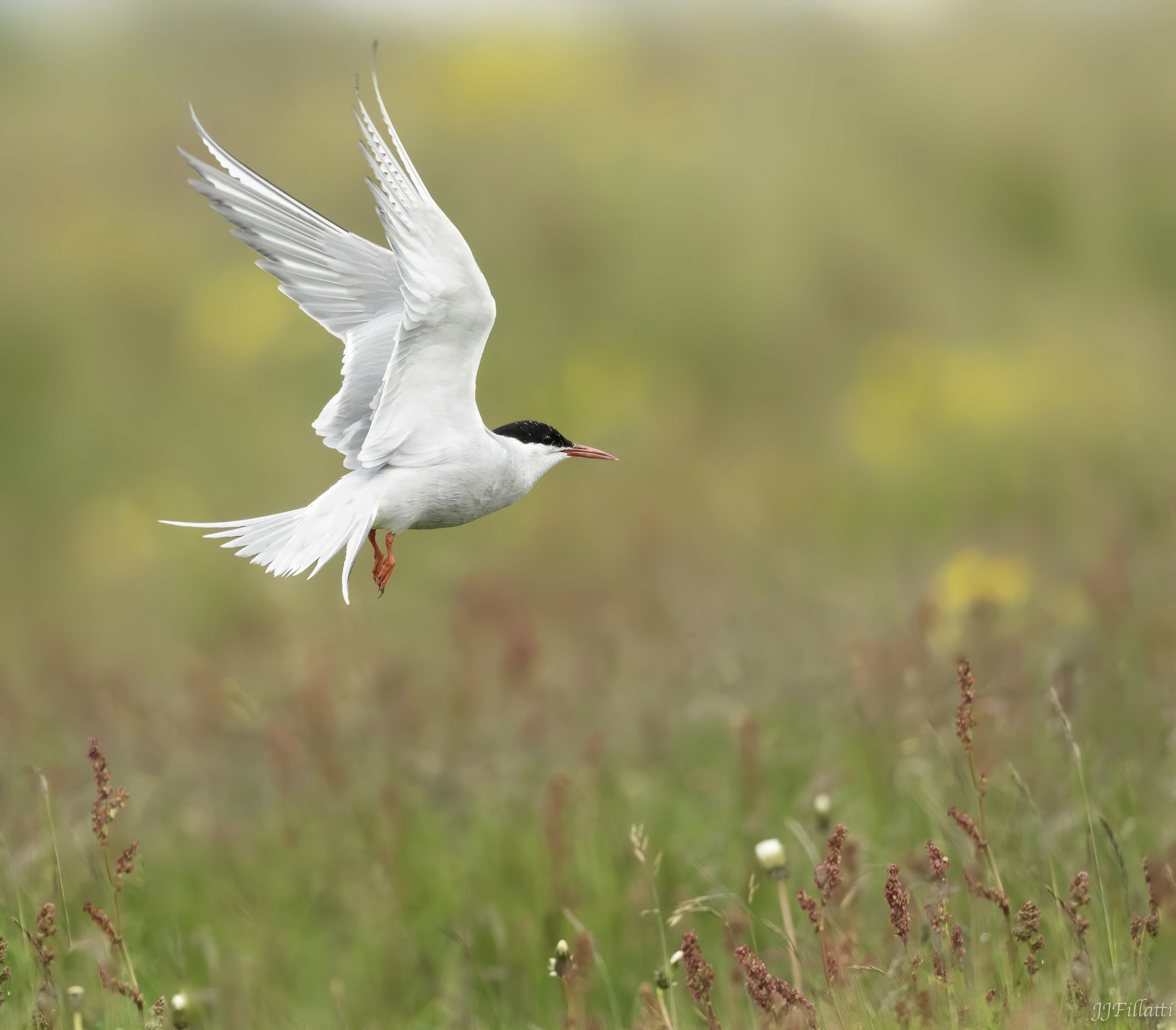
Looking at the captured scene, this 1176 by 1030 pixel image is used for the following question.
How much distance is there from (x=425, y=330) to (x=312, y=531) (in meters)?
0.48

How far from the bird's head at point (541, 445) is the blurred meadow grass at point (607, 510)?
975 millimetres

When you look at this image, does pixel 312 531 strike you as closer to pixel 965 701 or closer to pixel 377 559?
pixel 377 559

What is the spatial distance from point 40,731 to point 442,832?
204 cm

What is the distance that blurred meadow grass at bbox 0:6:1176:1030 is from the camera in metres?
4.03

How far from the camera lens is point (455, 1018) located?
11.2 feet

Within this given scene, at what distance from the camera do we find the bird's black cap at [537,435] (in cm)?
281

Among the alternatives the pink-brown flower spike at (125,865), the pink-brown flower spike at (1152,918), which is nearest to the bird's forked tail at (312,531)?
the pink-brown flower spike at (125,865)

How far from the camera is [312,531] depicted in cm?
256

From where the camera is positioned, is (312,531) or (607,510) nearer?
(312,531)

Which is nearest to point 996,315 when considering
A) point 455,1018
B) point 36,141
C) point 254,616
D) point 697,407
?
point 697,407

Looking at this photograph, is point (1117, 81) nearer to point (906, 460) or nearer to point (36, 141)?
point (906, 460)

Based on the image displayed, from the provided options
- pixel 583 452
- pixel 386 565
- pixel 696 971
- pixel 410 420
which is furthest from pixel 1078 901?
pixel 410 420

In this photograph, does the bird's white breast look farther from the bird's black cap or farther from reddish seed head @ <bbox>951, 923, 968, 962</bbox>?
reddish seed head @ <bbox>951, 923, 968, 962</bbox>

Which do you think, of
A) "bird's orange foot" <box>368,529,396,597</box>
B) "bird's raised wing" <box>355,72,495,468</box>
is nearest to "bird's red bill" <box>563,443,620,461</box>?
"bird's raised wing" <box>355,72,495,468</box>
